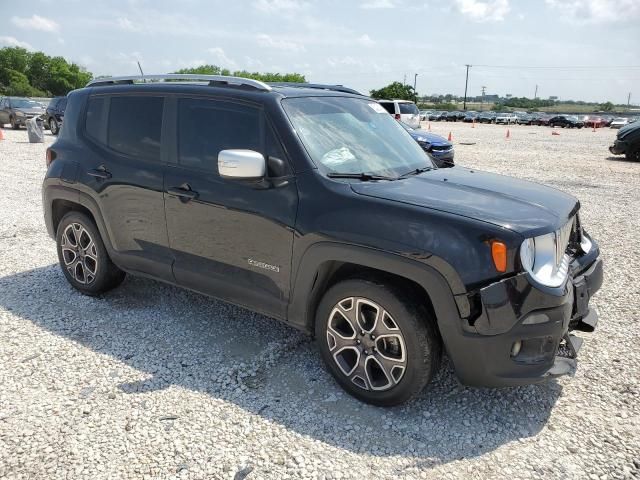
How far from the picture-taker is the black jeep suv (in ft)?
9.05

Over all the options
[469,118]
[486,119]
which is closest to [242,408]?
[486,119]

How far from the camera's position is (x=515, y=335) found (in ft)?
8.93

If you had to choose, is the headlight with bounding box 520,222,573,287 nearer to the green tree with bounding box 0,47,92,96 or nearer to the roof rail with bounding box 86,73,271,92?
the roof rail with bounding box 86,73,271,92

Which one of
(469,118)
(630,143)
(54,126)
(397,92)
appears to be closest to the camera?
(630,143)

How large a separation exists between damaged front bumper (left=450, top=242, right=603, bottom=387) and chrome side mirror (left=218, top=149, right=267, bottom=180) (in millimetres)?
1490

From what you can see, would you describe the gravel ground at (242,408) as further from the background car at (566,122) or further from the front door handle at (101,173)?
the background car at (566,122)

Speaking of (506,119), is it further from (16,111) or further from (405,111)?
(16,111)

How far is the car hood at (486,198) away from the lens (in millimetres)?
2854

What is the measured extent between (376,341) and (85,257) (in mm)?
2971

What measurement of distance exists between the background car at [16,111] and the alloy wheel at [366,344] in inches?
1005

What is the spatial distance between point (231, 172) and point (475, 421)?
2.07 metres

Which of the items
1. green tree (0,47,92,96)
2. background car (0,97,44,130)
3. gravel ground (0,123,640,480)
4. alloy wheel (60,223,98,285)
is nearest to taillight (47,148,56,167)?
alloy wheel (60,223,98,285)

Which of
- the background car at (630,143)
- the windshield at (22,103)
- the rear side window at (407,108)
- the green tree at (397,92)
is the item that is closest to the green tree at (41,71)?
the green tree at (397,92)

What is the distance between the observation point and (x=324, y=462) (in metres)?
2.71
